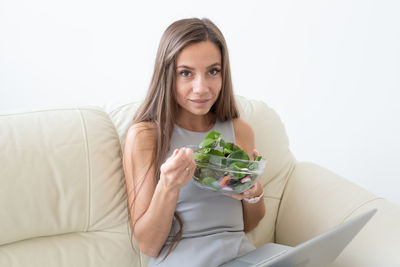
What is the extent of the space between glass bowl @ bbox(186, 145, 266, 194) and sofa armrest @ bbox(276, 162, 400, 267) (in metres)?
0.51

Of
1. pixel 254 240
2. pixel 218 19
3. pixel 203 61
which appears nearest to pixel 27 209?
pixel 203 61

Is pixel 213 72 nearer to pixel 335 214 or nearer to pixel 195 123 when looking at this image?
pixel 195 123

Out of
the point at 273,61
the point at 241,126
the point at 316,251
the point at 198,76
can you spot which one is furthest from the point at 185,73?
the point at 273,61

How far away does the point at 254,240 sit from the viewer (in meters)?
1.53

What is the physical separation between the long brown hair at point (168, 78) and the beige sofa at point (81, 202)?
5.9 inches

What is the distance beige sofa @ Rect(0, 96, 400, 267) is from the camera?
3.89 ft

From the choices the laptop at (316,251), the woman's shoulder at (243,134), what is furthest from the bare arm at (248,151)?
the laptop at (316,251)

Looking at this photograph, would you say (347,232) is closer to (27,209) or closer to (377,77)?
(27,209)

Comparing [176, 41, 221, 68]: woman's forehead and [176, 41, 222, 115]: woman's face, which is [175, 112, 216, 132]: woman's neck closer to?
[176, 41, 222, 115]: woman's face

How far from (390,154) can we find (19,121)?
165cm

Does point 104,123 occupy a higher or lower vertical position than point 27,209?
higher

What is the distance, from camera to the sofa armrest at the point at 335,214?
129 cm

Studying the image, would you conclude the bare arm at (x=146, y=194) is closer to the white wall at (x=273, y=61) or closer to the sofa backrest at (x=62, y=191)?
the sofa backrest at (x=62, y=191)

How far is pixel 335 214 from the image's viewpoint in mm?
1448
